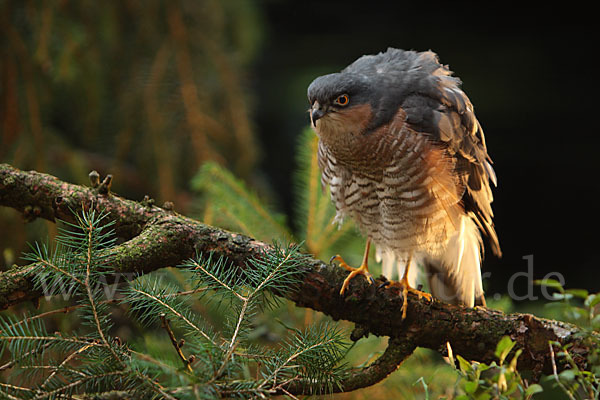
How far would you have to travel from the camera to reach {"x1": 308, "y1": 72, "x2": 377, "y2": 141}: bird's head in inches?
58.6

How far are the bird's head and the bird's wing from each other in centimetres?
11

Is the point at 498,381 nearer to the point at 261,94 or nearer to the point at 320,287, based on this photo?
the point at 320,287

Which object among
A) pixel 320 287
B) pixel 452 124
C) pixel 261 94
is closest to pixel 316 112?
pixel 452 124

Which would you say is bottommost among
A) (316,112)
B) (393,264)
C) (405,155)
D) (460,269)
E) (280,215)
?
(393,264)

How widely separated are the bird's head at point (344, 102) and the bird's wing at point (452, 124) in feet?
0.37

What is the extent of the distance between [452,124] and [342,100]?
1.05 ft

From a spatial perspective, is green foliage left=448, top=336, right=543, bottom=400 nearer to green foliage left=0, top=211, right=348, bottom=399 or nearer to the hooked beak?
green foliage left=0, top=211, right=348, bottom=399

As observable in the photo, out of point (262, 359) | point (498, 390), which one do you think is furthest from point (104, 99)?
point (498, 390)

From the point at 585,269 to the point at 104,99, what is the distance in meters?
2.83

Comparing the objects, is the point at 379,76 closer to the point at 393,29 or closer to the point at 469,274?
the point at 469,274

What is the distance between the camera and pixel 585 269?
3.09m

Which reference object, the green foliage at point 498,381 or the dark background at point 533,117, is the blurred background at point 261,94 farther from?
the green foliage at point 498,381

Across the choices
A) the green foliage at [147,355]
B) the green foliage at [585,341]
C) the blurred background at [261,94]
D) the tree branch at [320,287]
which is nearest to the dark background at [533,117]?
the blurred background at [261,94]

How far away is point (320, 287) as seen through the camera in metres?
1.14
